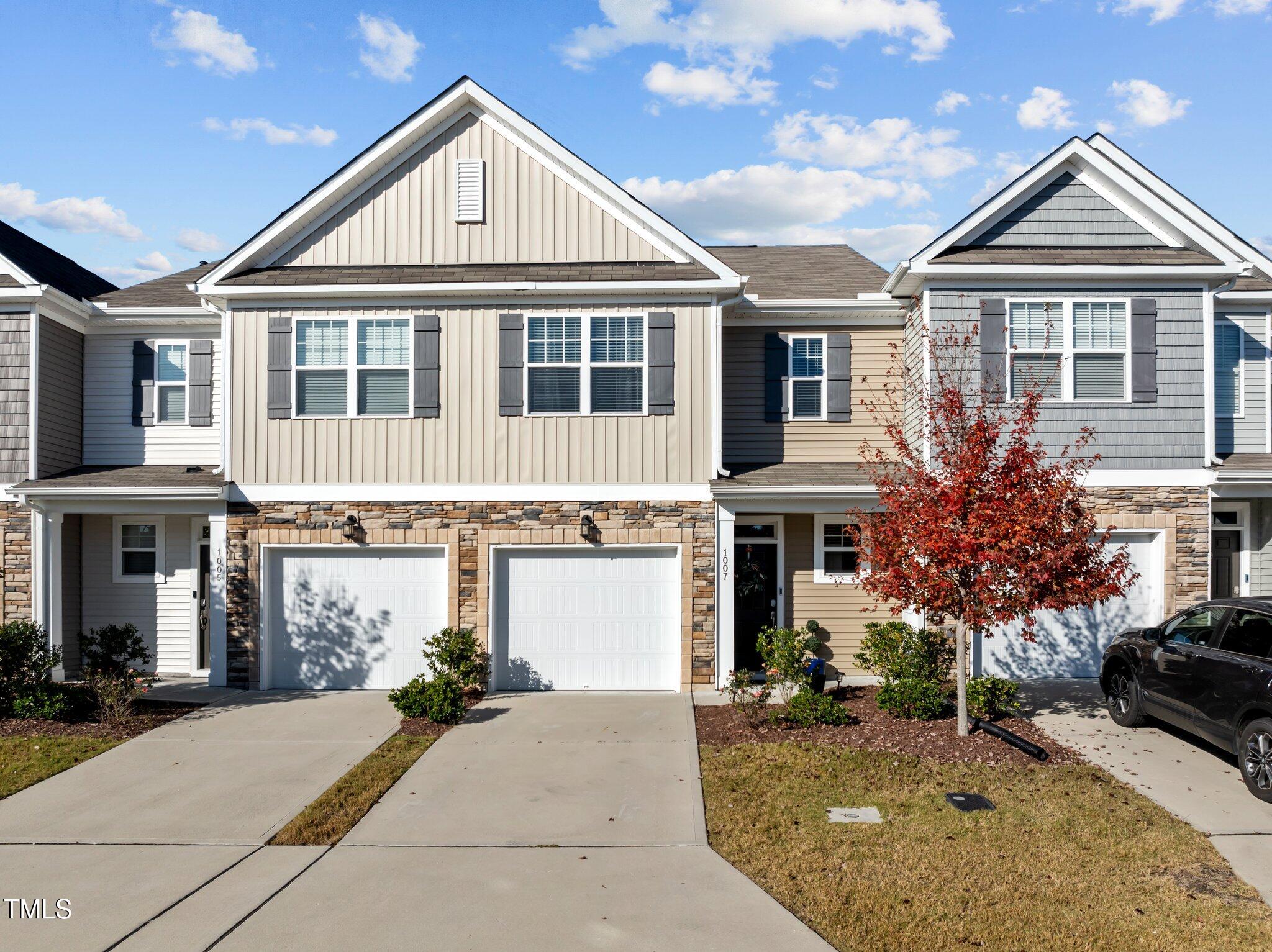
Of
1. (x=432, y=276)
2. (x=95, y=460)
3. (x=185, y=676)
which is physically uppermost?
(x=432, y=276)

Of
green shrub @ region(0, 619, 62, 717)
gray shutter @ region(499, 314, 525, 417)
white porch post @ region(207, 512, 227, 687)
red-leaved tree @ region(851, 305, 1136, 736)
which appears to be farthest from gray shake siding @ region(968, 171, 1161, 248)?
green shrub @ region(0, 619, 62, 717)

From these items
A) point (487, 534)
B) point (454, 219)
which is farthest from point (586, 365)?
point (454, 219)

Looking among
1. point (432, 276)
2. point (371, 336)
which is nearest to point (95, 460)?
point (371, 336)

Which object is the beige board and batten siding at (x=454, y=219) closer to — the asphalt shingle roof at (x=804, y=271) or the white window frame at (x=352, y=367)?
the white window frame at (x=352, y=367)

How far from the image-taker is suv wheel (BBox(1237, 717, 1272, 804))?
23.9 ft

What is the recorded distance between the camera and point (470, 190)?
12.1 meters

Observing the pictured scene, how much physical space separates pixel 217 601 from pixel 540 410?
5.27 metres

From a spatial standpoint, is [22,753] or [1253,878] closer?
[1253,878]

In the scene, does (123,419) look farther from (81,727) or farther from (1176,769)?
(1176,769)

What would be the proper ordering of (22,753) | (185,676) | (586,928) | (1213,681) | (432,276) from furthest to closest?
1. (185,676)
2. (432,276)
3. (22,753)
4. (1213,681)
5. (586,928)

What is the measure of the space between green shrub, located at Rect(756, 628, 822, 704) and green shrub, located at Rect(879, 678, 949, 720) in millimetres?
990

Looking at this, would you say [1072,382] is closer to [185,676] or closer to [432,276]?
[432,276]

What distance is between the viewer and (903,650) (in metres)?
10.5

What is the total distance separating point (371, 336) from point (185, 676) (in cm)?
607
